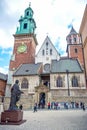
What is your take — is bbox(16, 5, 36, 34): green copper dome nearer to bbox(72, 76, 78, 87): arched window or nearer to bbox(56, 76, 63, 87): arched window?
bbox(56, 76, 63, 87): arched window

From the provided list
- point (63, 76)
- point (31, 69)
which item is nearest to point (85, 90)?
point (63, 76)

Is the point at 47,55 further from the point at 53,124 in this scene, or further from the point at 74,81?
the point at 53,124

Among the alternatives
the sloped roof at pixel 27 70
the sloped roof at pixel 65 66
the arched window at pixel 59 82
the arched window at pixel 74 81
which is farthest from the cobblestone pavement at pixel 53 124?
the sloped roof at pixel 27 70

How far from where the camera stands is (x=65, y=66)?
118ft

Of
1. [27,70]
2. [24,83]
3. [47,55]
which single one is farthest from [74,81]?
[47,55]

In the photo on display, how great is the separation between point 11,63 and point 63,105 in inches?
809

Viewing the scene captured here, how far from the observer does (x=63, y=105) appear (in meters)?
28.8

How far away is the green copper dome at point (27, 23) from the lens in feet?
148

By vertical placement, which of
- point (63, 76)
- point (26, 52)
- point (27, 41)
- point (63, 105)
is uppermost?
point (27, 41)

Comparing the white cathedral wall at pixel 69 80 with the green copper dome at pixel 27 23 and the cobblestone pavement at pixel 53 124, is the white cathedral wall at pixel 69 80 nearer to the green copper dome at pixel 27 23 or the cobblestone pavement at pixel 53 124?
the green copper dome at pixel 27 23

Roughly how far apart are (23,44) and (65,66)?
15.8 meters

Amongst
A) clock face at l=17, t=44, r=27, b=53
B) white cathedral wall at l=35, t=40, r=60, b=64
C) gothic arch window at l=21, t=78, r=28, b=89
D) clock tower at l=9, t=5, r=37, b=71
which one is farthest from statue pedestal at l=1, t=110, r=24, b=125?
clock face at l=17, t=44, r=27, b=53

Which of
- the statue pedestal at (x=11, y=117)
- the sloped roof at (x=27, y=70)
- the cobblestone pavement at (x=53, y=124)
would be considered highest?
the sloped roof at (x=27, y=70)

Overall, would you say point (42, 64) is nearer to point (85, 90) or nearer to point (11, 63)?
point (11, 63)
